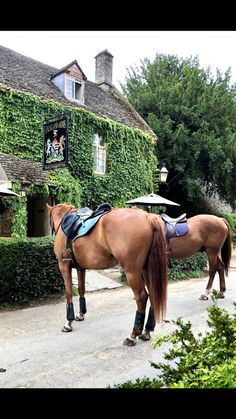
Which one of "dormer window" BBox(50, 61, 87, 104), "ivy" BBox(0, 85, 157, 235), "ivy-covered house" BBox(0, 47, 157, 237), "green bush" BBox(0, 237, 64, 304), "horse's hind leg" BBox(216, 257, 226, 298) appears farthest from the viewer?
"dormer window" BBox(50, 61, 87, 104)

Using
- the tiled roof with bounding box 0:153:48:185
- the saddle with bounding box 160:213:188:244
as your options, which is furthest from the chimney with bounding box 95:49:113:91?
the saddle with bounding box 160:213:188:244

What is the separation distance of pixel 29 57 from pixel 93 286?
12982mm

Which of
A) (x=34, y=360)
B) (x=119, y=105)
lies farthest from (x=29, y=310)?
(x=119, y=105)

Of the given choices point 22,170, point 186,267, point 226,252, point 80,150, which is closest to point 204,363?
point 226,252

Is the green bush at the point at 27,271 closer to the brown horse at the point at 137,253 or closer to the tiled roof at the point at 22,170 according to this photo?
the brown horse at the point at 137,253

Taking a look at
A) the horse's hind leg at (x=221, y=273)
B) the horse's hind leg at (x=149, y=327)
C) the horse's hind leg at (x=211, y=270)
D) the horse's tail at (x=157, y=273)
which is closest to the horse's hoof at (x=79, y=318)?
the horse's hind leg at (x=149, y=327)

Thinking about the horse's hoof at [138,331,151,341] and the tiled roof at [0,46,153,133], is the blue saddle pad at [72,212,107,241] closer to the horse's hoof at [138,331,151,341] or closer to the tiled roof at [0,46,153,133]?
the horse's hoof at [138,331,151,341]

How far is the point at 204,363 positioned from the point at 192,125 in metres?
20.3

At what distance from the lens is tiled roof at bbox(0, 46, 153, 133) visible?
13016mm

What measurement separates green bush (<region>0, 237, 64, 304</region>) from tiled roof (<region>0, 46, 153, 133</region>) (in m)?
7.90

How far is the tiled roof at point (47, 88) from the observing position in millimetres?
13016

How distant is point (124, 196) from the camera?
15500mm

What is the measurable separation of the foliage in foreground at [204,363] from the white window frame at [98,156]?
12939mm

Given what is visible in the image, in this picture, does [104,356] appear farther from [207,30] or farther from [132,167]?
[132,167]
